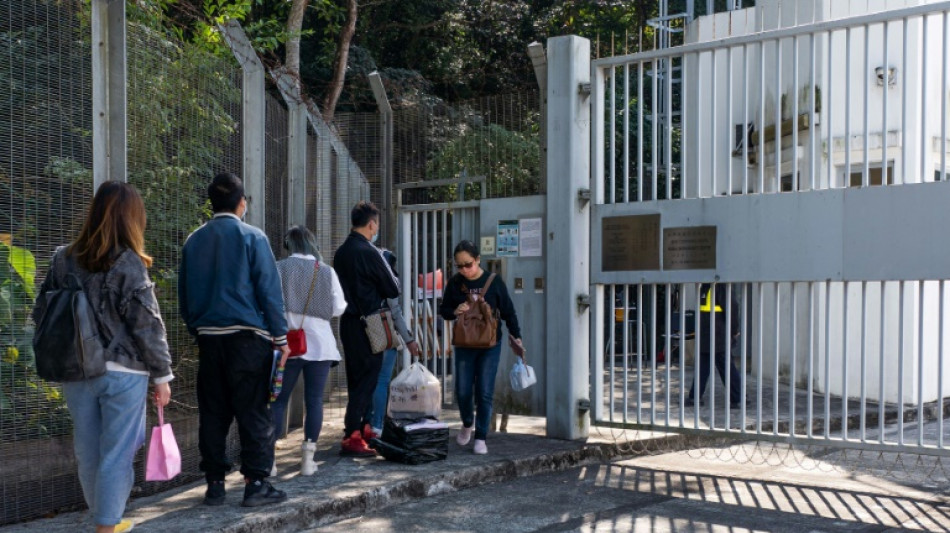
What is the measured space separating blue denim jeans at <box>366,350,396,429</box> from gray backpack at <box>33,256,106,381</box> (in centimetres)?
342

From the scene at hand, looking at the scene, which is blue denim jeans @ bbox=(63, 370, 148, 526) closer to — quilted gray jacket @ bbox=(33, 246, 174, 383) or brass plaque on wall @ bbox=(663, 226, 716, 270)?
quilted gray jacket @ bbox=(33, 246, 174, 383)

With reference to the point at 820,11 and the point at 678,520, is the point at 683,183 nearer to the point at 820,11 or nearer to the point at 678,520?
the point at 678,520

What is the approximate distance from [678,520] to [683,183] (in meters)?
2.82

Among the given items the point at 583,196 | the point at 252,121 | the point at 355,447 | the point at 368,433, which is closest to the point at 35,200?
the point at 252,121

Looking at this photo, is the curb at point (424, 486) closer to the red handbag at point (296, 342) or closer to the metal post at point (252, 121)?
the red handbag at point (296, 342)

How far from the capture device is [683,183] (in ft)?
27.0

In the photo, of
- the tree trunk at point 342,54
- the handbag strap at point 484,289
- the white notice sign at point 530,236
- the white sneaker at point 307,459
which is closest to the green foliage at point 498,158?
the white notice sign at point 530,236

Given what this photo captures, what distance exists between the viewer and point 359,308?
7.88 meters

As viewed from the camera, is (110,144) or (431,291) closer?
(110,144)

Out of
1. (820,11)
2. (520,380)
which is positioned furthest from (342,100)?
(520,380)

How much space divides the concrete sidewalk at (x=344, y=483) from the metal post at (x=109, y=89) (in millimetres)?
1928

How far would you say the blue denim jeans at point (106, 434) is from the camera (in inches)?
200

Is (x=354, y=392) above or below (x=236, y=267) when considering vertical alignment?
below

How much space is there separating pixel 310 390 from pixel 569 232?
8.68 feet
